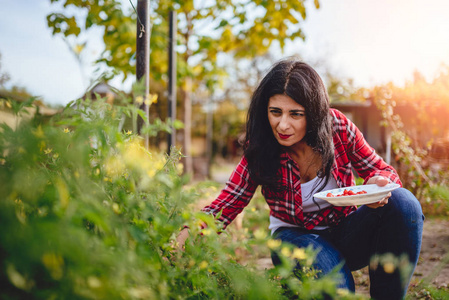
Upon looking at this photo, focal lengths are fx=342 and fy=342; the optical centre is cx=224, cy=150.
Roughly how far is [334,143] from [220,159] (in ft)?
77.9

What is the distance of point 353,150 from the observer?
195 centimetres

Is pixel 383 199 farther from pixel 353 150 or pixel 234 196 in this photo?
pixel 234 196

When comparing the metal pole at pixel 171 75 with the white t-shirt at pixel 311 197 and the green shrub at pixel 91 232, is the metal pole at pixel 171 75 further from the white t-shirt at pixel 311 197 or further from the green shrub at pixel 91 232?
the green shrub at pixel 91 232

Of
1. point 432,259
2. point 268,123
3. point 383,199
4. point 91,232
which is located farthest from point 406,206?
point 432,259

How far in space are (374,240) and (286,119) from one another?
763 millimetres

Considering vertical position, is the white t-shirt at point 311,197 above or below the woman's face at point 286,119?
below

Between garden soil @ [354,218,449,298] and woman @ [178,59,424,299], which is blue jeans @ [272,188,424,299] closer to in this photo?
woman @ [178,59,424,299]

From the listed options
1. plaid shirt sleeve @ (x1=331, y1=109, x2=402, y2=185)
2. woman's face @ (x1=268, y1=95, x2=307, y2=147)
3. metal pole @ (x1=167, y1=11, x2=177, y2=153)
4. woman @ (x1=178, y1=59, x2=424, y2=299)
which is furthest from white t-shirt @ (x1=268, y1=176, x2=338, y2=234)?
metal pole @ (x1=167, y1=11, x2=177, y2=153)

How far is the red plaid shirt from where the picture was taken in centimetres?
179

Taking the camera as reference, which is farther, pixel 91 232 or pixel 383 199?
pixel 383 199

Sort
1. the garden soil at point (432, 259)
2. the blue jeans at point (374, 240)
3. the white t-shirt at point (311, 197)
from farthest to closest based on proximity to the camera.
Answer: the garden soil at point (432, 259), the white t-shirt at point (311, 197), the blue jeans at point (374, 240)

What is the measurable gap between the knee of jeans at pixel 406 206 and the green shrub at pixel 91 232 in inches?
33.3

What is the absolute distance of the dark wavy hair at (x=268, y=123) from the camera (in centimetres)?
175

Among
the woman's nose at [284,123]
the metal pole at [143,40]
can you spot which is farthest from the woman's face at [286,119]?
the metal pole at [143,40]
